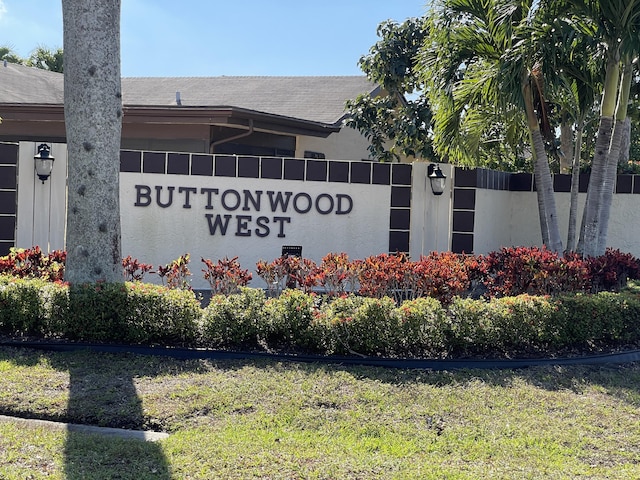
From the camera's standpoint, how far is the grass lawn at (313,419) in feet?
14.4

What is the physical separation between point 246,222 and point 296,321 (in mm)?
4556

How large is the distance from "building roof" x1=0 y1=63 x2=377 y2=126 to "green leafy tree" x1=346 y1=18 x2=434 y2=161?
706mm

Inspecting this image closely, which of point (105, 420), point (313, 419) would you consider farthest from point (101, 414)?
point (313, 419)

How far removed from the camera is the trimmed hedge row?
22.3ft

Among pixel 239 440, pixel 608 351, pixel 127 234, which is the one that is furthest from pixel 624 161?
pixel 239 440

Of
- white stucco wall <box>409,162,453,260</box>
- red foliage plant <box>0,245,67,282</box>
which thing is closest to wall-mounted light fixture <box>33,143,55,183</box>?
red foliage plant <box>0,245,67,282</box>

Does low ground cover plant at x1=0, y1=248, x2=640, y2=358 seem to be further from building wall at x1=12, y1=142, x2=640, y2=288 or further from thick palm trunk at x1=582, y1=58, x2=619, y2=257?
building wall at x1=12, y1=142, x2=640, y2=288

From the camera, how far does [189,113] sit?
531 inches

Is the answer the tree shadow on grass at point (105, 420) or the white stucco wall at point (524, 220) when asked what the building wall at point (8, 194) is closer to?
the tree shadow on grass at point (105, 420)

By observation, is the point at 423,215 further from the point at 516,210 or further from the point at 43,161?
the point at 43,161

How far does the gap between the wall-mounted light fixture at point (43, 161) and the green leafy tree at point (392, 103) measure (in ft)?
22.3

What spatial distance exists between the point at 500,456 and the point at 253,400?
1.92 metres

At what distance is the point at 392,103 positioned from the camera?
1590cm

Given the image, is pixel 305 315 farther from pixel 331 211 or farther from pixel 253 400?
pixel 331 211
